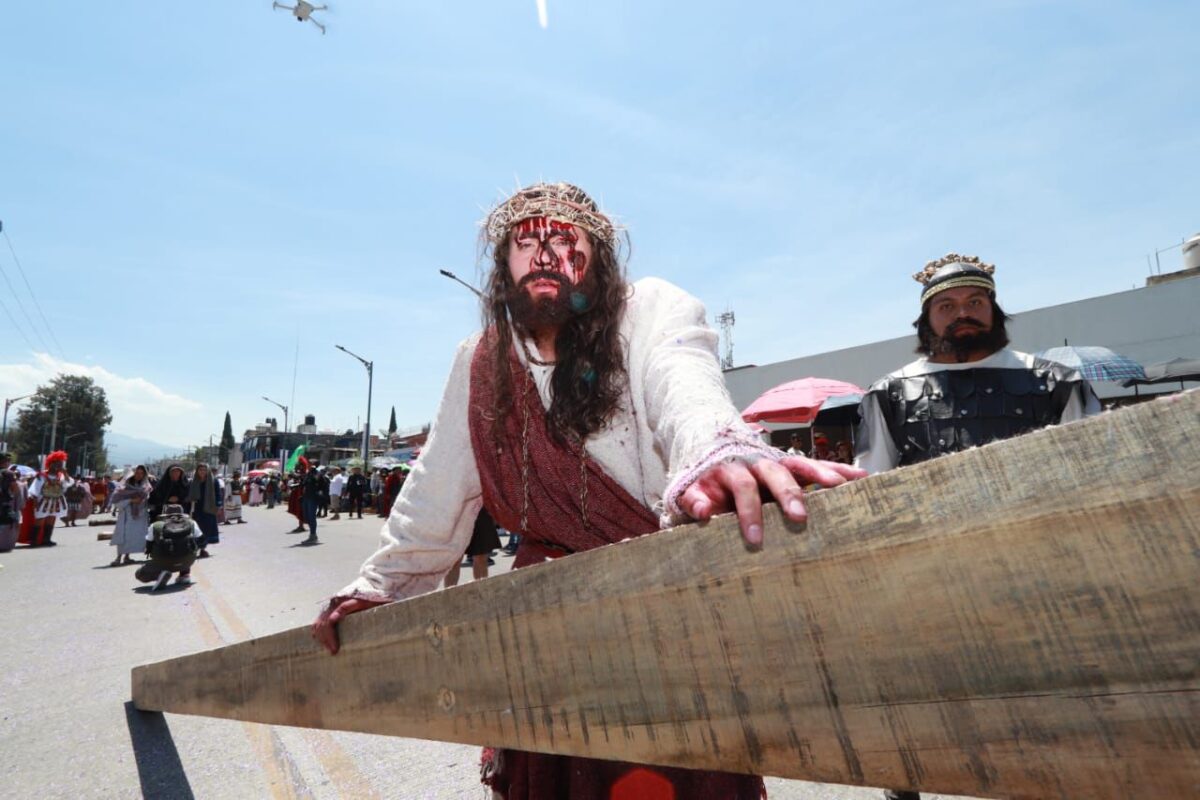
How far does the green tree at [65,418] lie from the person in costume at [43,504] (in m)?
63.4

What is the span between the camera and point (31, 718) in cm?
370

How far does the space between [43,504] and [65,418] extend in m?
65.8

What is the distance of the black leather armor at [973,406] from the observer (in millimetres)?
2764

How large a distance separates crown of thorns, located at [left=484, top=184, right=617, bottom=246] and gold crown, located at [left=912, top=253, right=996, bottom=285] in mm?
2150

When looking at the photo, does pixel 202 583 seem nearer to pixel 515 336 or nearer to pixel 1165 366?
pixel 515 336

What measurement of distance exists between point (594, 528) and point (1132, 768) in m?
1.12

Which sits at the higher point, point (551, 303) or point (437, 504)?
point (551, 303)

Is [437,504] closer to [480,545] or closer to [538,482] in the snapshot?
[538,482]

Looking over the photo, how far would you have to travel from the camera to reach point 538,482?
164 centimetres

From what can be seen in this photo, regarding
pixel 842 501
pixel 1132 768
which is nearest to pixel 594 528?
pixel 842 501

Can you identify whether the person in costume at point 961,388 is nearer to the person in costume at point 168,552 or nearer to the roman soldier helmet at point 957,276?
the roman soldier helmet at point 957,276

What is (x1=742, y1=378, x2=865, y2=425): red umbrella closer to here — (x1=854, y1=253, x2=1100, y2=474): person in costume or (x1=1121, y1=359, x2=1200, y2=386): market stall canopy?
(x1=1121, y1=359, x2=1200, y2=386): market stall canopy

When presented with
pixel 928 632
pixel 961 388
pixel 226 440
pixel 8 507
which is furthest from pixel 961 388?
pixel 226 440

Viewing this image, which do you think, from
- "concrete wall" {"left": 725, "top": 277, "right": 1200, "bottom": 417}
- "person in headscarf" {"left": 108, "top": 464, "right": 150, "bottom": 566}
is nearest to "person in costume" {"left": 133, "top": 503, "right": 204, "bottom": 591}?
"person in headscarf" {"left": 108, "top": 464, "right": 150, "bottom": 566}
